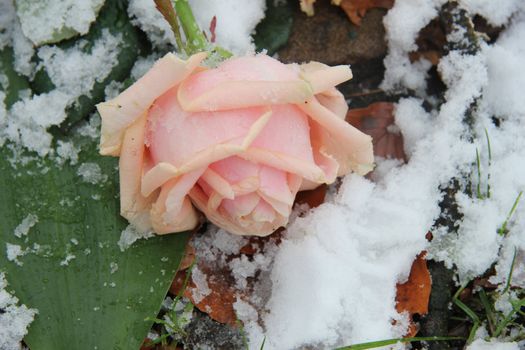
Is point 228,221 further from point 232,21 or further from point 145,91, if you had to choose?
point 232,21

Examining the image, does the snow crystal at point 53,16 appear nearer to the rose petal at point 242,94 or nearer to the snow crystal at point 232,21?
the snow crystal at point 232,21

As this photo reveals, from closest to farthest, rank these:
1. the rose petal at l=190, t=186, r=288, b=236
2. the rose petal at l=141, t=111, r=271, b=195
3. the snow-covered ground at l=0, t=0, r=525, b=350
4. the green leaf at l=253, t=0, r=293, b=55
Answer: the rose petal at l=141, t=111, r=271, b=195
the rose petal at l=190, t=186, r=288, b=236
the snow-covered ground at l=0, t=0, r=525, b=350
the green leaf at l=253, t=0, r=293, b=55

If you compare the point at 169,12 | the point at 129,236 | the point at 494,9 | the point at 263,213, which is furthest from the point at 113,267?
the point at 494,9

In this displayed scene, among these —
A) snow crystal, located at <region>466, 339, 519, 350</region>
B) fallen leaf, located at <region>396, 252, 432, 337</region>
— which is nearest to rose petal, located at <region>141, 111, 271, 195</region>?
fallen leaf, located at <region>396, 252, 432, 337</region>

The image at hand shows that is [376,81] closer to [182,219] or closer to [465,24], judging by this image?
[465,24]

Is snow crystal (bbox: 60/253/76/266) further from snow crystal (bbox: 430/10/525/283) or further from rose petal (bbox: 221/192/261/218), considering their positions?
snow crystal (bbox: 430/10/525/283)
